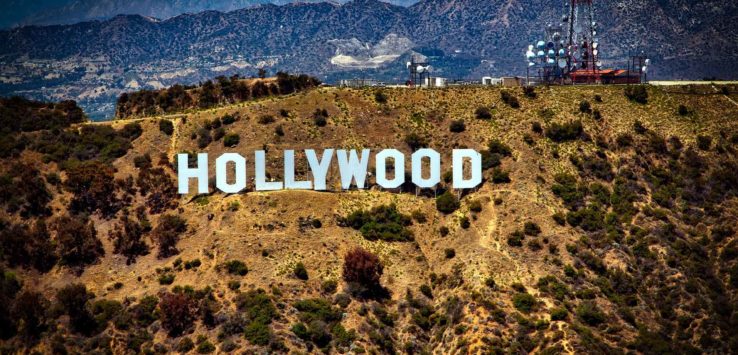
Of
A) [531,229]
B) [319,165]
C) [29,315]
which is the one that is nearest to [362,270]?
[319,165]

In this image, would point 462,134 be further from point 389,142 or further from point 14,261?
point 14,261

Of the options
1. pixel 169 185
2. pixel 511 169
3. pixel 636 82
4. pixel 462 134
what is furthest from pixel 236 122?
pixel 636 82

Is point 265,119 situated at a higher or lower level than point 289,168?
higher

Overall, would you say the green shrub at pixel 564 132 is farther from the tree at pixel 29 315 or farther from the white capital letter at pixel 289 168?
the tree at pixel 29 315

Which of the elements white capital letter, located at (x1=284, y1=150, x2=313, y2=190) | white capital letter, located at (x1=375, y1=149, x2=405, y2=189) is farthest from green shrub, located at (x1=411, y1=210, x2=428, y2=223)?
white capital letter, located at (x1=284, y1=150, x2=313, y2=190)

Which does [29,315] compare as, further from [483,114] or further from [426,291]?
[483,114]

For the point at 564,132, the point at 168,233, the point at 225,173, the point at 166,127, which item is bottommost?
the point at 168,233

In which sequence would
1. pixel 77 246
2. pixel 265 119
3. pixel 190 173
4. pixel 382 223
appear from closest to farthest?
pixel 77 246
pixel 382 223
pixel 190 173
pixel 265 119

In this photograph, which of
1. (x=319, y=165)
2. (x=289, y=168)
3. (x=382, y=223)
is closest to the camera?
(x=382, y=223)
